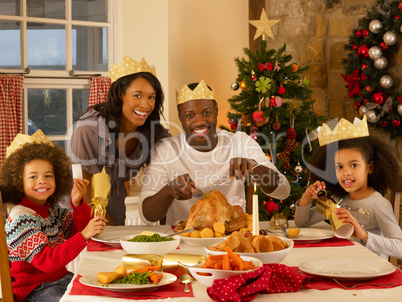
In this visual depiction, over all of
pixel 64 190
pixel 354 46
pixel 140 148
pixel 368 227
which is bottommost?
pixel 368 227

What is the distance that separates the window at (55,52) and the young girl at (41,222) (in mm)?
1649

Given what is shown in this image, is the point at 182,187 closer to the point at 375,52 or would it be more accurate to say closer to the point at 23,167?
the point at 23,167

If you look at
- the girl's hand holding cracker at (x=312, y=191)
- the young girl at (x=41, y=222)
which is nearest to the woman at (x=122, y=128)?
the young girl at (x=41, y=222)

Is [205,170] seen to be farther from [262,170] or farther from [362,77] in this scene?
[362,77]

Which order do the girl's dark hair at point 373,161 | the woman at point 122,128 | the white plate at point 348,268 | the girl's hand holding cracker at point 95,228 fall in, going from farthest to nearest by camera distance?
the woman at point 122,128 < the girl's dark hair at point 373,161 < the girl's hand holding cracker at point 95,228 < the white plate at point 348,268

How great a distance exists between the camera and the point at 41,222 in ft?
6.15

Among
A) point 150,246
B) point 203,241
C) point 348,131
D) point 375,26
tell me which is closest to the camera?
point 150,246

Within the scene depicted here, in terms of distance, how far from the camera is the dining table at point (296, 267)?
3.67 ft

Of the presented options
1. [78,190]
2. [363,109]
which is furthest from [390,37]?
[78,190]

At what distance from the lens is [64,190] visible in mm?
2070

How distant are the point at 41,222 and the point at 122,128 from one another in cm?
71

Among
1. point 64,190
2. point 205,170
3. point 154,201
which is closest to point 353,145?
point 205,170

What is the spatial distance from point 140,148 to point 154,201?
43 centimetres

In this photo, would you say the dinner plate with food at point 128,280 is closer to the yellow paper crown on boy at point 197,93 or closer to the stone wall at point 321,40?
the yellow paper crown on boy at point 197,93
